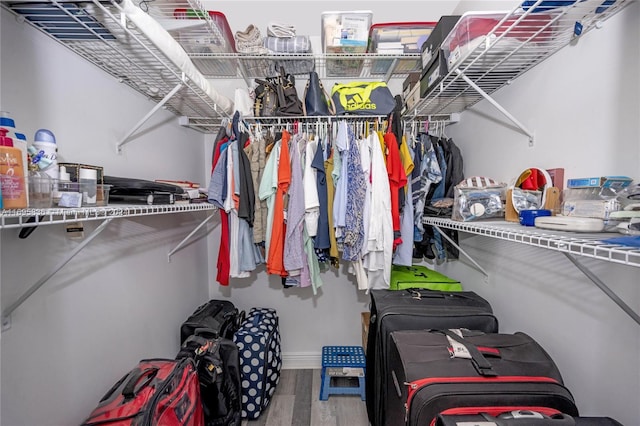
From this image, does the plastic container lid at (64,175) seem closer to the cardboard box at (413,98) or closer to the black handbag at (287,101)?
the black handbag at (287,101)

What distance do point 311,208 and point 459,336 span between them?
2.75ft

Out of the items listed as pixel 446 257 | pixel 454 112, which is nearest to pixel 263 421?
pixel 446 257

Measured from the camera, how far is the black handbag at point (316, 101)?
148 cm

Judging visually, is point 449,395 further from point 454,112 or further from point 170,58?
point 454,112

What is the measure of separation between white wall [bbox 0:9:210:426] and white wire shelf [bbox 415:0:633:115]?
1.46 metres

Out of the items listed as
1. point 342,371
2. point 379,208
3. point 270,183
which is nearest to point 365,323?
point 342,371

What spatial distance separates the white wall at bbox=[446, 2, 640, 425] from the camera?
0.71m

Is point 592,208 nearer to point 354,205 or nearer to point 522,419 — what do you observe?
point 522,419

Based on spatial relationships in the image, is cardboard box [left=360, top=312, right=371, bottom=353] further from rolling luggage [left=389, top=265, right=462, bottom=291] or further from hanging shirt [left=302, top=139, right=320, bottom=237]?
hanging shirt [left=302, top=139, right=320, bottom=237]

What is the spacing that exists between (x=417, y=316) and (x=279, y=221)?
0.82 meters

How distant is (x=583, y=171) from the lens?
835 millimetres

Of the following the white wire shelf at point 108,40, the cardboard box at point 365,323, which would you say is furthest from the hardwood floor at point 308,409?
the white wire shelf at point 108,40

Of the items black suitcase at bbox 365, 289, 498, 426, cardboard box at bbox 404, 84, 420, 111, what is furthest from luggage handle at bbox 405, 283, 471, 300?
Result: cardboard box at bbox 404, 84, 420, 111

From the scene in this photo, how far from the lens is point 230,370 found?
1312 mm
